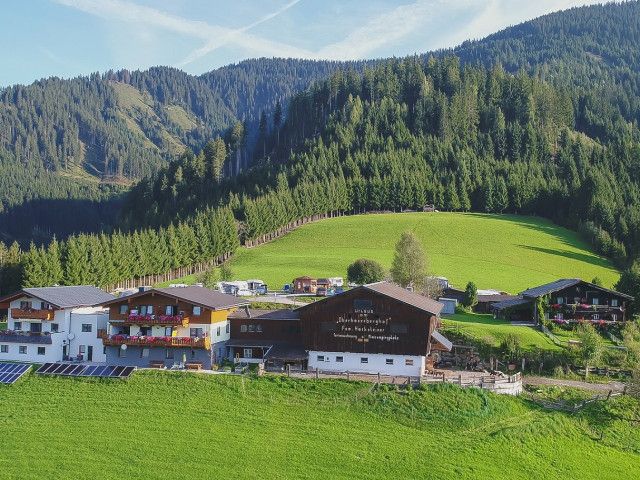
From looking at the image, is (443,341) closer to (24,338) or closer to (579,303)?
(579,303)

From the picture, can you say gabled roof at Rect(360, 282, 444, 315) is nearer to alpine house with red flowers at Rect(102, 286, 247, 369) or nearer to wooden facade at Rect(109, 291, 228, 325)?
alpine house with red flowers at Rect(102, 286, 247, 369)

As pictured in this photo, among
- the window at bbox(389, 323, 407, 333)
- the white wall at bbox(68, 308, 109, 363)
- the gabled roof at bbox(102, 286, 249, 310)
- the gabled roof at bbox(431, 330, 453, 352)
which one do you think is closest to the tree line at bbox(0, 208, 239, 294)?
the white wall at bbox(68, 308, 109, 363)

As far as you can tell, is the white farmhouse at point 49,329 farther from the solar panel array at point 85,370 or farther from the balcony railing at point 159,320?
the solar panel array at point 85,370

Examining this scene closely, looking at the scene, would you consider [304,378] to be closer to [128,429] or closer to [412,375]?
[412,375]

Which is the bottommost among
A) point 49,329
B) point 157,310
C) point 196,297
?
point 49,329

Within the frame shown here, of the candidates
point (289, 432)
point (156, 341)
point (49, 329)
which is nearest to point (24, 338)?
point (49, 329)

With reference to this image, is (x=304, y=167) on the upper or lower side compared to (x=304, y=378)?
upper

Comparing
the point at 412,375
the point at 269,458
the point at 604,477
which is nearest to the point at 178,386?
the point at 269,458

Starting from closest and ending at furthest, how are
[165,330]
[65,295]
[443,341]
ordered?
[443,341] < [165,330] < [65,295]
